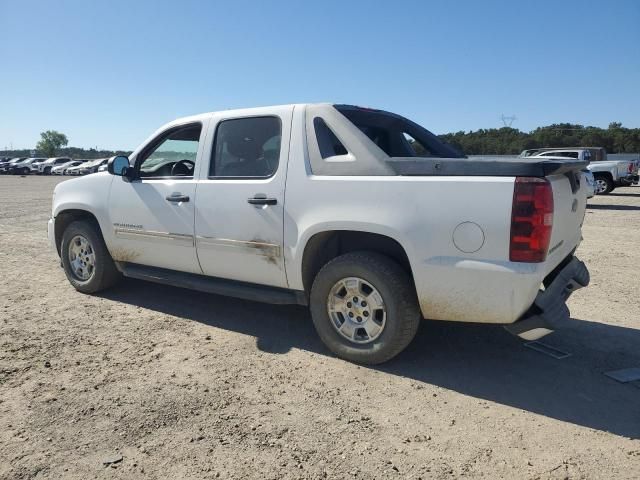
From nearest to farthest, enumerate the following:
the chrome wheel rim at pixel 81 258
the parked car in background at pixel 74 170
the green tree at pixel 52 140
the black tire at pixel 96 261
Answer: the black tire at pixel 96 261, the chrome wheel rim at pixel 81 258, the parked car in background at pixel 74 170, the green tree at pixel 52 140

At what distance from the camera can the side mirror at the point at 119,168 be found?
461 centimetres

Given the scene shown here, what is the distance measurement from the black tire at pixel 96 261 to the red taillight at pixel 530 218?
4.07 metres

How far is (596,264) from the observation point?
21.8ft

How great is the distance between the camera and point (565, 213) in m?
3.23

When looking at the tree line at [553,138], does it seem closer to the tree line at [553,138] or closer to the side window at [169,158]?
the tree line at [553,138]

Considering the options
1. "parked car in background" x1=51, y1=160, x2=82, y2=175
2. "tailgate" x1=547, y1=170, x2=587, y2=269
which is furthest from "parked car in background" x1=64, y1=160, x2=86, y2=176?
"tailgate" x1=547, y1=170, x2=587, y2=269

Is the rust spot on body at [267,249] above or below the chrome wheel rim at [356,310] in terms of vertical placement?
above

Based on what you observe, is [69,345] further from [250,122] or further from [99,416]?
[250,122]

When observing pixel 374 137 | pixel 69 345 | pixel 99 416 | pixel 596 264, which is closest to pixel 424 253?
pixel 374 137

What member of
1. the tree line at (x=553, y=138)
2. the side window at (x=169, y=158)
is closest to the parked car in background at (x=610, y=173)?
the side window at (x=169, y=158)

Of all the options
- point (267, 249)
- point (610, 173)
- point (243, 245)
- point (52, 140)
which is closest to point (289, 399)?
point (267, 249)

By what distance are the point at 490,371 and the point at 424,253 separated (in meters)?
1.08

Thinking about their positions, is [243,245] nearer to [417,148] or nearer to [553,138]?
[417,148]

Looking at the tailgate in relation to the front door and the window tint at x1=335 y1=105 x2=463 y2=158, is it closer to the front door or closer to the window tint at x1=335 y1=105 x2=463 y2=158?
the window tint at x1=335 y1=105 x2=463 y2=158
